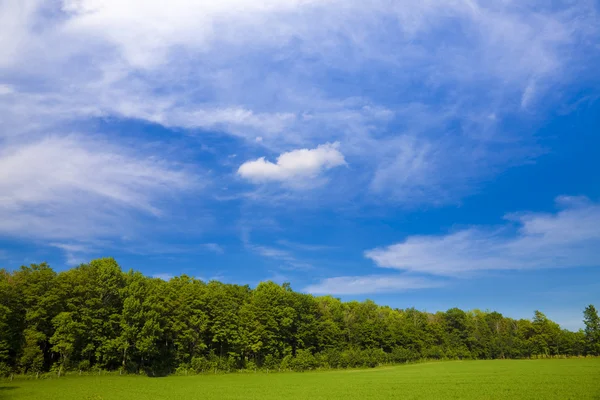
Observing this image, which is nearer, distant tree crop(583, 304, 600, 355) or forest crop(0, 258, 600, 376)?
forest crop(0, 258, 600, 376)

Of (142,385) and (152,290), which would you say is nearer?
(142,385)

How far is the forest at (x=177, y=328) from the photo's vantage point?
60719 mm

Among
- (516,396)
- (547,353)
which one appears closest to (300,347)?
(516,396)

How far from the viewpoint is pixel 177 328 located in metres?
75.6

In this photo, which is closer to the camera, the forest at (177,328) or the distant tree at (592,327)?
the forest at (177,328)

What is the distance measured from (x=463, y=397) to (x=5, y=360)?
63460 millimetres

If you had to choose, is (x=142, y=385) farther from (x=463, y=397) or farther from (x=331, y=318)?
(x=331, y=318)

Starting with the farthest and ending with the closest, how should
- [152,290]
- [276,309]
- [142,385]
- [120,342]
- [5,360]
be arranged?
1. [276,309]
2. [152,290]
3. [120,342]
4. [5,360]
5. [142,385]

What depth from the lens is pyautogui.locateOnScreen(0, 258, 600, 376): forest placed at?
199 feet

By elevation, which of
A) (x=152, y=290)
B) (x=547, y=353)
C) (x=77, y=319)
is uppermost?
(x=152, y=290)

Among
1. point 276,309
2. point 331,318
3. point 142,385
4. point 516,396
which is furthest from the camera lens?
point 331,318

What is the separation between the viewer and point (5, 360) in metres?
56.7

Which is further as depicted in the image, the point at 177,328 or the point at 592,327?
the point at 592,327

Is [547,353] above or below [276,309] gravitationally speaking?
below
